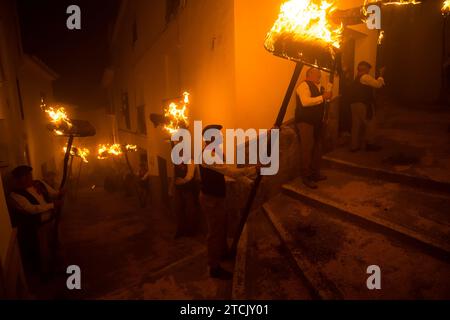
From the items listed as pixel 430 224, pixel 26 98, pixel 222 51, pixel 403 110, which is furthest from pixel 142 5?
pixel 430 224

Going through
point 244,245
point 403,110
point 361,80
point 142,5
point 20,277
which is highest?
point 142,5

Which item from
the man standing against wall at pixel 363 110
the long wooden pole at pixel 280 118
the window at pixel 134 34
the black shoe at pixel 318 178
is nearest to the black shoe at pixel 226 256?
the long wooden pole at pixel 280 118

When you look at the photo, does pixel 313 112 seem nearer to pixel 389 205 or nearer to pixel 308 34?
pixel 389 205

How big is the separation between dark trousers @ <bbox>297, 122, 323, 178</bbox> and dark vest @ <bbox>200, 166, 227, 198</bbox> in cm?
212

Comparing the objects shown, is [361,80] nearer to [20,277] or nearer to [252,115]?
[252,115]

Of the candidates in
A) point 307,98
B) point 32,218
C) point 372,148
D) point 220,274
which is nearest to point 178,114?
point 307,98

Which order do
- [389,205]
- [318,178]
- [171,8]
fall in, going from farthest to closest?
[171,8]
[318,178]
[389,205]

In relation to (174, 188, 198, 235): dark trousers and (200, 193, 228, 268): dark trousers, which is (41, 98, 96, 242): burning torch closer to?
(174, 188, 198, 235): dark trousers

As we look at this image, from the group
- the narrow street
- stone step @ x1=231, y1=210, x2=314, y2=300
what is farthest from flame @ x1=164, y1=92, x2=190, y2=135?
stone step @ x1=231, y1=210, x2=314, y2=300

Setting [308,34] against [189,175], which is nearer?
[308,34]

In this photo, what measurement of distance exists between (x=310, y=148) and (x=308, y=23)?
3.29 meters

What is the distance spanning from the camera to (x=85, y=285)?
235 inches

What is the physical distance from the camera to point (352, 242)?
3883 millimetres

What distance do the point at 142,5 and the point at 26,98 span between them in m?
6.67
